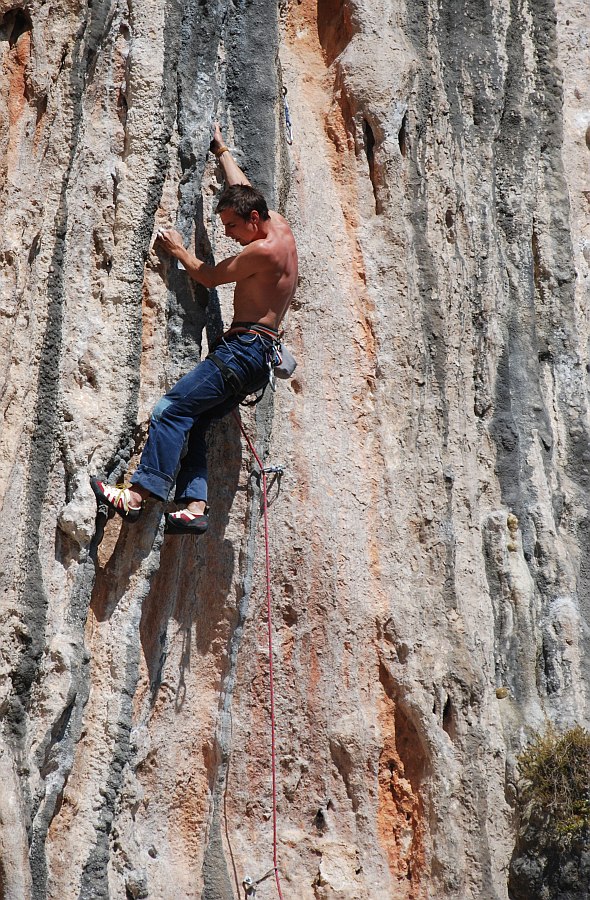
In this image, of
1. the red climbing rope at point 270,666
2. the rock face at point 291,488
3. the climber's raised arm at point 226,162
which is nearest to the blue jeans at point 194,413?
the rock face at point 291,488

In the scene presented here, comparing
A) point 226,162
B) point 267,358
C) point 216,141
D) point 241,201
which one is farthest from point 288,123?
point 267,358

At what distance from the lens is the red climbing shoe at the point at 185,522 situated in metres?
5.89

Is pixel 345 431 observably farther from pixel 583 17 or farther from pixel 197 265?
pixel 583 17

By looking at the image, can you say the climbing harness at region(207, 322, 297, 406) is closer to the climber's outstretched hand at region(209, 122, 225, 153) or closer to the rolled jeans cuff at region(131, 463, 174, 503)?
the rolled jeans cuff at region(131, 463, 174, 503)

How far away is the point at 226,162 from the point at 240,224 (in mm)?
569

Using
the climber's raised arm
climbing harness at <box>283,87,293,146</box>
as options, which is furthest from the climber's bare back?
climbing harness at <box>283,87,293,146</box>

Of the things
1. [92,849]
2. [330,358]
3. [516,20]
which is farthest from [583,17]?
[92,849]

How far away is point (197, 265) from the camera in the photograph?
20.2 feet

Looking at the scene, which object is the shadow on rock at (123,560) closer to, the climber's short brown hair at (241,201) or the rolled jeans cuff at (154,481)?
the rolled jeans cuff at (154,481)

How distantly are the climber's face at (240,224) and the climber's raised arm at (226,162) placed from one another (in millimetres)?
337

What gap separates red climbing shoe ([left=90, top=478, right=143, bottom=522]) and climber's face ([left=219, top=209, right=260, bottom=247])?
1.51m

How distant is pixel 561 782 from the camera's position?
6.59m

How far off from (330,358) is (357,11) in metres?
2.47

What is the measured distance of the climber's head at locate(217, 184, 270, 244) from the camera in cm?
596
